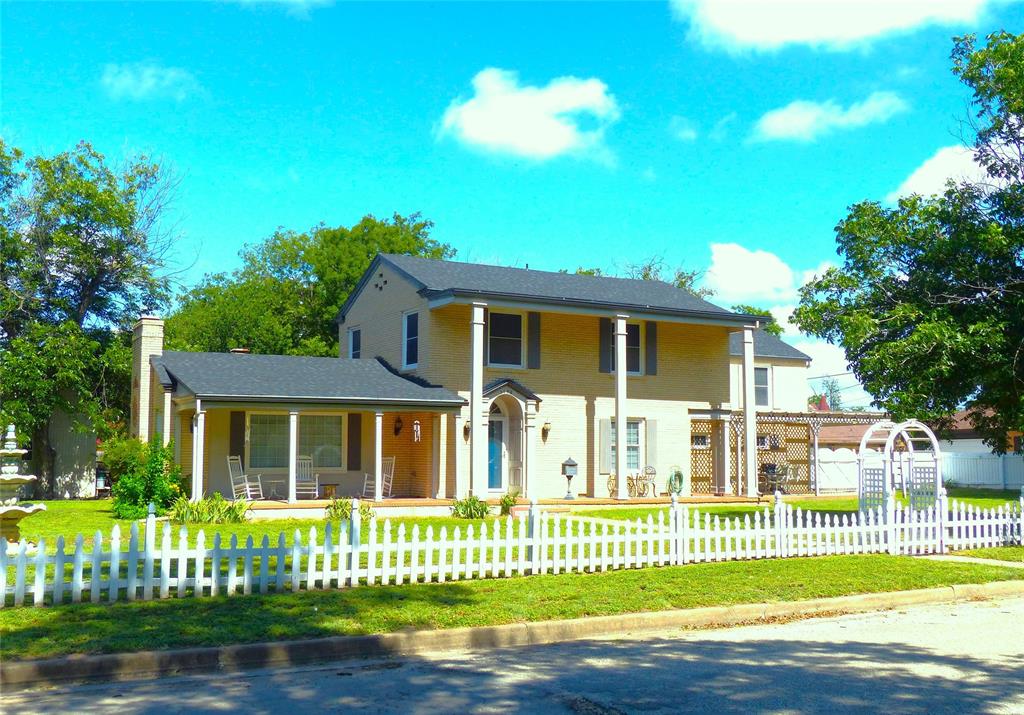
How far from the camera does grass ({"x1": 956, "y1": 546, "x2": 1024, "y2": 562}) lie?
50.8 ft

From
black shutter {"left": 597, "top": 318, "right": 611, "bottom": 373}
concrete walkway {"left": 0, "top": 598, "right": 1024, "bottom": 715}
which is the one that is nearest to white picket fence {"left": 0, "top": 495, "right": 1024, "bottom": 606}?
concrete walkway {"left": 0, "top": 598, "right": 1024, "bottom": 715}

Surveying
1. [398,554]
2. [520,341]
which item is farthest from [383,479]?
[398,554]

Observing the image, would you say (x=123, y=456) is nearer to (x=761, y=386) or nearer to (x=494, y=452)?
(x=494, y=452)

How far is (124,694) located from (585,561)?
23.2 feet

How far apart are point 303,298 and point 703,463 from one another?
26200mm

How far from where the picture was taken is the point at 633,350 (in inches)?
1144

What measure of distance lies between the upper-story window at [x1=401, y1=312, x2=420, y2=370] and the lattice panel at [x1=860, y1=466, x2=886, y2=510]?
13.0 meters

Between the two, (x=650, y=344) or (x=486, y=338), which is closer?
(x=486, y=338)

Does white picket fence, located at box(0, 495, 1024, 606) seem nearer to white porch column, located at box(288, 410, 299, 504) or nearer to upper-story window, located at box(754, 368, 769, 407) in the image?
white porch column, located at box(288, 410, 299, 504)

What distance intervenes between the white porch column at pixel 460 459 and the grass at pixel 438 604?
40.8ft

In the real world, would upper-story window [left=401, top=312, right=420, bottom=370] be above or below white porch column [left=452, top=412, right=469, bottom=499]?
above

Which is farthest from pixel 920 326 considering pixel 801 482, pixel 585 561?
pixel 801 482

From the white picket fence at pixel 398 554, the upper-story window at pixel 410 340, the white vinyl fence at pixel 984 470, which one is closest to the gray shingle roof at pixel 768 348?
the white vinyl fence at pixel 984 470

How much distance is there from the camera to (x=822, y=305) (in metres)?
18.8
